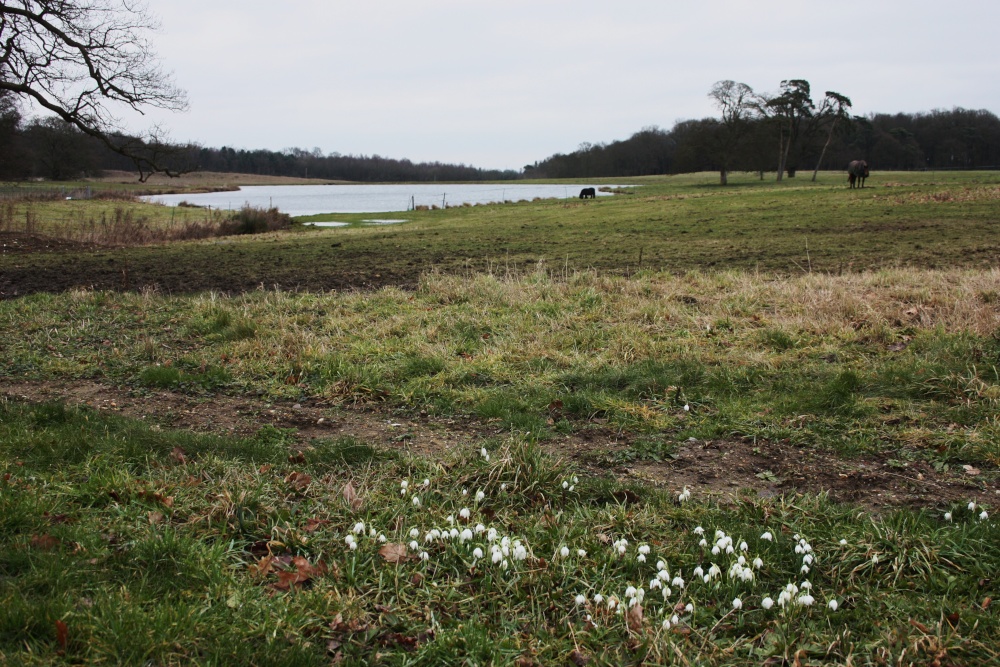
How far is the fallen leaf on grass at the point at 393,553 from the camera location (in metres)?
3.64

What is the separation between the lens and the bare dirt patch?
454 centimetres

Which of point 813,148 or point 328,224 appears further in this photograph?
point 813,148

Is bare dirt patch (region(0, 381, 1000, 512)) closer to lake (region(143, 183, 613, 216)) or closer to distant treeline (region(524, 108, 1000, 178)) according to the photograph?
lake (region(143, 183, 613, 216))

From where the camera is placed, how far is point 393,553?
3.69 meters

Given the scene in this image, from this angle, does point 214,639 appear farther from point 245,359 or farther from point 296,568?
point 245,359

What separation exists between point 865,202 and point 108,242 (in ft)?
95.6

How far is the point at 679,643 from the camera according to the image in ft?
9.96

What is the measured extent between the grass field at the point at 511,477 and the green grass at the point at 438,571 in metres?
0.02

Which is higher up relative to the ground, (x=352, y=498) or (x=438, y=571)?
(x=352, y=498)

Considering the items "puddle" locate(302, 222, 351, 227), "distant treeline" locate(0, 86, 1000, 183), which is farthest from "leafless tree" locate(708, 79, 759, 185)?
"puddle" locate(302, 222, 351, 227)

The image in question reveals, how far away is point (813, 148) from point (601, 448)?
248 feet

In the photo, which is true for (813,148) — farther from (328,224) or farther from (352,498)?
(352,498)

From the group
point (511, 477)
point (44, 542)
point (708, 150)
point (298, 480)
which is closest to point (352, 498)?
point (298, 480)

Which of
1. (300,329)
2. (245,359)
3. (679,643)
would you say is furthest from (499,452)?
(300,329)
